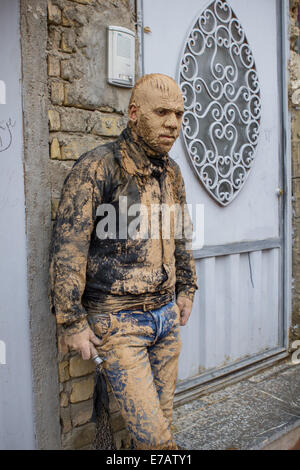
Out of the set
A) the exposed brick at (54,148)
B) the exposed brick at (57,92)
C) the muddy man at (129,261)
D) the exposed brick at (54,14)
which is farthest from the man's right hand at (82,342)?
the exposed brick at (54,14)

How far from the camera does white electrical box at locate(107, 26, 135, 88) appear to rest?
2340mm

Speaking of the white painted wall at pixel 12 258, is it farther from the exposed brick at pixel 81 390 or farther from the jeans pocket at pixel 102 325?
the jeans pocket at pixel 102 325

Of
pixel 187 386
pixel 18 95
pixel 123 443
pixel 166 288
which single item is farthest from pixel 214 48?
pixel 123 443

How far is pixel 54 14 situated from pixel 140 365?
181 cm

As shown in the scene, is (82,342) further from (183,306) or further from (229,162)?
(229,162)

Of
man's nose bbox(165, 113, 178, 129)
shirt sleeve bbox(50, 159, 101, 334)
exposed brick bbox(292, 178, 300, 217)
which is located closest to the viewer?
shirt sleeve bbox(50, 159, 101, 334)

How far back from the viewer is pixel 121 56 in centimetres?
239

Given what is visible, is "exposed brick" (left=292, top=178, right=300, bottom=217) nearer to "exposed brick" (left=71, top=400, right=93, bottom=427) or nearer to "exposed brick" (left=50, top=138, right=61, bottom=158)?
"exposed brick" (left=50, top=138, right=61, bottom=158)

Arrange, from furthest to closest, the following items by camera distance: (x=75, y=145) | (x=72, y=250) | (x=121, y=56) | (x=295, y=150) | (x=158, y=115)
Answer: (x=295, y=150), (x=121, y=56), (x=75, y=145), (x=158, y=115), (x=72, y=250)

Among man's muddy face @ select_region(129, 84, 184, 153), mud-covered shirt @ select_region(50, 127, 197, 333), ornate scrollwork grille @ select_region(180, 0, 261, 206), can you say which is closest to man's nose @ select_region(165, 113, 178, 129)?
man's muddy face @ select_region(129, 84, 184, 153)

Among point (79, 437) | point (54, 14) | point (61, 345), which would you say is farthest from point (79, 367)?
point (54, 14)

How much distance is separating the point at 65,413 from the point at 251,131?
2.54 meters

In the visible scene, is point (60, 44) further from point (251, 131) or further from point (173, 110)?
point (251, 131)

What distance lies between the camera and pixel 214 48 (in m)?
3.11
